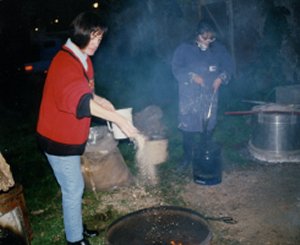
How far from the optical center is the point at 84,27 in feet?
10.9

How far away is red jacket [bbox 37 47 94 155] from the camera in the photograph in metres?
3.13

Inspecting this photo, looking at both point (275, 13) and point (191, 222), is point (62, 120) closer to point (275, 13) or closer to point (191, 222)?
point (191, 222)

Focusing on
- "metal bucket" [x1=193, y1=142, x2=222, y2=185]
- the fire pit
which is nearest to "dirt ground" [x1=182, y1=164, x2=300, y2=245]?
"metal bucket" [x1=193, y1=142, x2=222, y2=185]

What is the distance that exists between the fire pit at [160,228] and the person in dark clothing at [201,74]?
251 cm

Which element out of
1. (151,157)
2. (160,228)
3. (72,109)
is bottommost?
(151,157)

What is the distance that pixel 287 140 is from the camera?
6.63 meters

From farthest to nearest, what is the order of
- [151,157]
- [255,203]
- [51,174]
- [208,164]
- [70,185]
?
1. [51,174]
2. [151,157]
3. [208,164]
4. [255,203]
5. [70,185]

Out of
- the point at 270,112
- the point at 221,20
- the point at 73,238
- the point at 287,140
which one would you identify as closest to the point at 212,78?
the point at 270,112

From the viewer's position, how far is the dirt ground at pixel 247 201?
4617 mm

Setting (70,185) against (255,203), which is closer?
(70,185)

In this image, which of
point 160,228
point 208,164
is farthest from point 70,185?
point 208,164

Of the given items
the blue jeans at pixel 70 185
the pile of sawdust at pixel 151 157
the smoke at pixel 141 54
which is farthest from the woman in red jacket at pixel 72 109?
the smoke at pixel 141 54

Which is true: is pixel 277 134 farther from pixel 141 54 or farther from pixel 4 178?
pixel 141 54

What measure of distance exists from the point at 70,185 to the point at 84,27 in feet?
5.70
